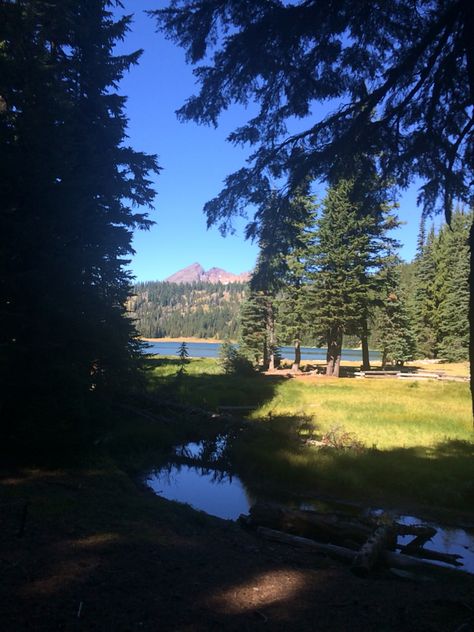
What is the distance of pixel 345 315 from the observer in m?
35.7

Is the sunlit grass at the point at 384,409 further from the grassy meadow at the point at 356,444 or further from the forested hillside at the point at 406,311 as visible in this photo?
the forested hillside at the point at 406,311

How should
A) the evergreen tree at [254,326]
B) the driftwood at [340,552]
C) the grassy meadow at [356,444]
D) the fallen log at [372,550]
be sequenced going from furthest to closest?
the evergreen tree at [254,326] < the grassy meadow at [356,444] < the driftwood at [340,552] < the fallen log at [372,550]

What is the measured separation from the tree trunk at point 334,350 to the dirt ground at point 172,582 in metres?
30.4

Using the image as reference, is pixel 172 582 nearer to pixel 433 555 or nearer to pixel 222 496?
pixel 433 555

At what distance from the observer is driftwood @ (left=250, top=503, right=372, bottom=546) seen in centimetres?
815

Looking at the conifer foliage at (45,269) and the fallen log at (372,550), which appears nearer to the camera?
the fallen log at (372,550)

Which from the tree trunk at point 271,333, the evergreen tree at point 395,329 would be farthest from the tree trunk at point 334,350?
the evergreen tree at point 395,329

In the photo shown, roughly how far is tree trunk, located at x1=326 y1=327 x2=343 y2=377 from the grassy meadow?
1081 centimetres

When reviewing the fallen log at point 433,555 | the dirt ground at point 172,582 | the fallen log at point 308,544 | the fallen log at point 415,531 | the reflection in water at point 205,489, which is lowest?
the reflection in water at point 205,489

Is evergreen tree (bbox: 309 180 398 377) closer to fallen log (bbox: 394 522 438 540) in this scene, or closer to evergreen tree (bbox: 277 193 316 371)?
evergreen tree (bbox: 277 193 316 371)

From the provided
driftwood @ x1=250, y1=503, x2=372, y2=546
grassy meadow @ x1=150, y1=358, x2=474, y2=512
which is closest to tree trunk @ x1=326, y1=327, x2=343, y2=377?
Answer: grassy meadow @ x1=150, y1=358, x2=474, y2=512

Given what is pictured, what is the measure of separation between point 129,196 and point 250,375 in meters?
21.0

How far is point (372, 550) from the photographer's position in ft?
23.1

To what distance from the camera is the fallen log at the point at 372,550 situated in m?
6.61
